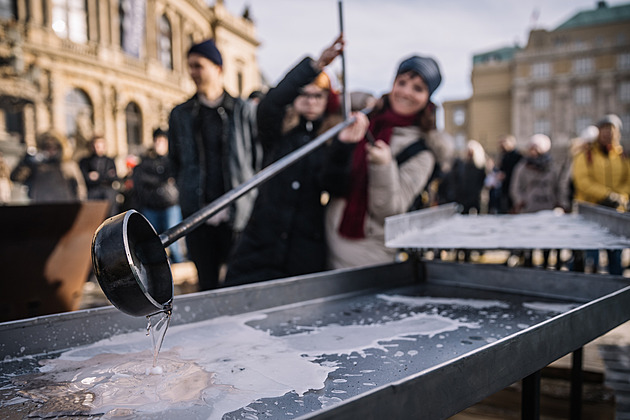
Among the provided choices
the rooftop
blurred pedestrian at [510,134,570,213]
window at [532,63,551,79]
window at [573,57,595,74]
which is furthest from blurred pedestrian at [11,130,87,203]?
the rooftop

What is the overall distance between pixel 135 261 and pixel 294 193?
1419mm

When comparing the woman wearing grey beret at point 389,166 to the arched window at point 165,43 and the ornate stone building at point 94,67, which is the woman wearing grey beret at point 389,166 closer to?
the ornate stone building at point 94,67

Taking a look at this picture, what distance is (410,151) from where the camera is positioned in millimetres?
2551

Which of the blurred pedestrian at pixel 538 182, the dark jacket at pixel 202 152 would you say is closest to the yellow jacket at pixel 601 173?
the blurred pedestrian at pixel 538 182

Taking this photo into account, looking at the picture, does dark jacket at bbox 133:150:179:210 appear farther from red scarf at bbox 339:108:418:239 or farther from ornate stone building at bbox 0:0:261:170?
ornate stone building at bbox 0:0:261:170

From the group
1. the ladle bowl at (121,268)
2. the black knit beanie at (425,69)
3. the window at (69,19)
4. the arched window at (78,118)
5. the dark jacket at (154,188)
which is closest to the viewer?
the ladle bowl at (121,268)

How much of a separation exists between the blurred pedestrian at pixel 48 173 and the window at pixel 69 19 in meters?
9.63

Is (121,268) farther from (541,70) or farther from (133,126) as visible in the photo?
(541,70)

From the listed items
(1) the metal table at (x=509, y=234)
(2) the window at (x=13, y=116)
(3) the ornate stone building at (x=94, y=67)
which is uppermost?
(3) the ornate stone building at (x=94, y=67)

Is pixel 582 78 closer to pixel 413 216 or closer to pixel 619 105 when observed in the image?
pixel 619 105

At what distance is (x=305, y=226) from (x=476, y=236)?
0.89 metres

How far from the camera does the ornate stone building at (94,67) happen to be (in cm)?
1125

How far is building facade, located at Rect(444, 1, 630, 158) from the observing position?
121 feet

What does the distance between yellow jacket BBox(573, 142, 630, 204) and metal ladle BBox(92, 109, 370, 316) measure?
422cm
